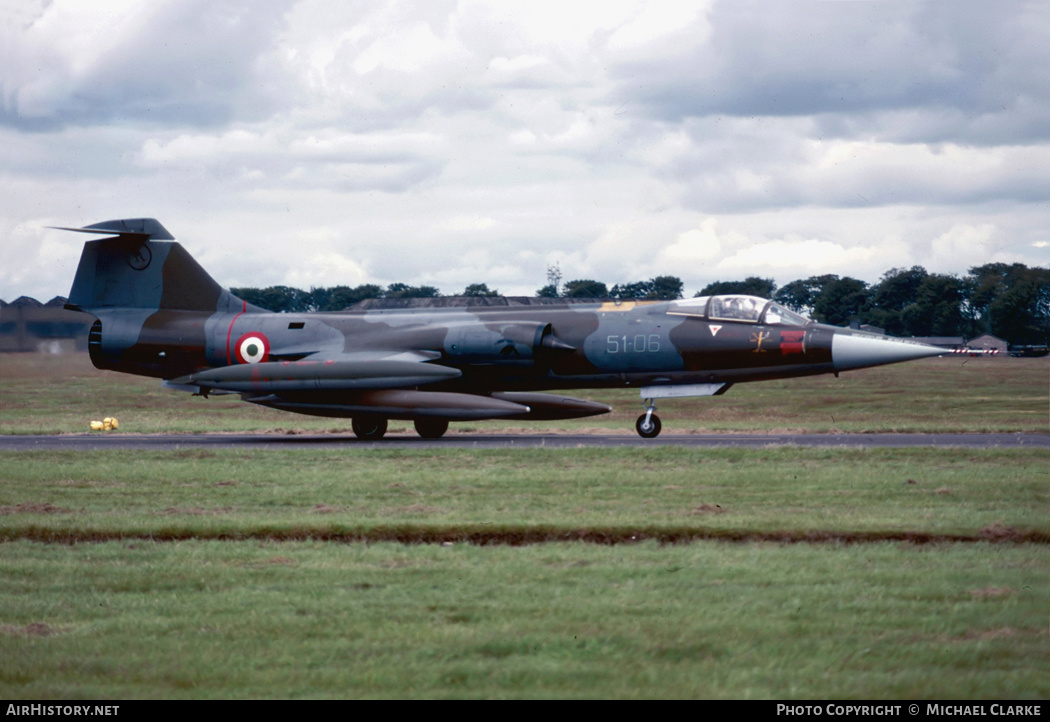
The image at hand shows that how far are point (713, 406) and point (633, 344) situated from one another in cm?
A: 1677

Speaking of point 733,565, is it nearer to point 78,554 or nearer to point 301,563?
point 301,563

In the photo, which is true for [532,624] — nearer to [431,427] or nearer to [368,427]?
[431,427]

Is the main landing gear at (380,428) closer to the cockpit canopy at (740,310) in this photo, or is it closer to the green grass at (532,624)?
the cockpit canopy at (740,310)

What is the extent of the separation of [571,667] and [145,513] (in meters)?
7.08

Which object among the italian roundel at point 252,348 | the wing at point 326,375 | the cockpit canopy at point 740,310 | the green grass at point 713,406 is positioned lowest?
the green grass at point 713,406

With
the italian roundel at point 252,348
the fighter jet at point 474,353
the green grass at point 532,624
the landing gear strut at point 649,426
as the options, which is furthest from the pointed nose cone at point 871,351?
the green grass at point 532,624

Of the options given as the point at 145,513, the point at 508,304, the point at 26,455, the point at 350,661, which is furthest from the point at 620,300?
the point at 350,661

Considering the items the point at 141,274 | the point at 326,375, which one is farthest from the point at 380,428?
the point at 141,274

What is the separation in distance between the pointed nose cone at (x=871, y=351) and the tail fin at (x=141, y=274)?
13.7 metres

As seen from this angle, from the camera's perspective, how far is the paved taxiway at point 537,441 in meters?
19.6

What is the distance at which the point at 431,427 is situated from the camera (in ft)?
76.2

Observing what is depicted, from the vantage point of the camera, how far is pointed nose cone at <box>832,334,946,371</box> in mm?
20953

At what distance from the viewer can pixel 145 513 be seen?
11266mm

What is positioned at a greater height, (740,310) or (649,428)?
(740,310)
